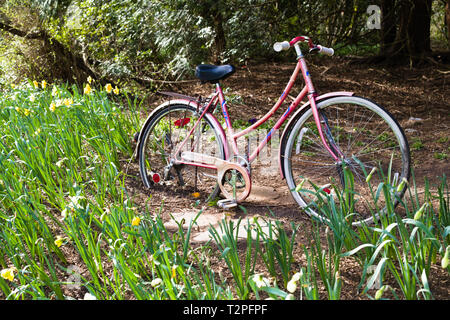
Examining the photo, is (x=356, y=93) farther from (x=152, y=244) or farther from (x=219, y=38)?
(x=152, y=244)

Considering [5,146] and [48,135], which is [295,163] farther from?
[5,146]

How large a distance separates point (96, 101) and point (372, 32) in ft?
13.6

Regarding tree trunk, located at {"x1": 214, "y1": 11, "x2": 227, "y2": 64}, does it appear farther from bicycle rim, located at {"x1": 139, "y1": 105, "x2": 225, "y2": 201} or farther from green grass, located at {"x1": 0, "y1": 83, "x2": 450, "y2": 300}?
bicycle rim, located at {"x1": 139, "y1": 105, "x2": 225, "y2": 201}

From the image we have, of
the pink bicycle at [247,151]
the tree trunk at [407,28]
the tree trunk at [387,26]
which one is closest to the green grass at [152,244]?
the pink bicycle at [247,151]

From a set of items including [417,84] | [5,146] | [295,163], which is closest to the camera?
[5,146]

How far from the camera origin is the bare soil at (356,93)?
8.63 feet

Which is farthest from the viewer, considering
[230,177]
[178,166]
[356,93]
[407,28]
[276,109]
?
[407,28]

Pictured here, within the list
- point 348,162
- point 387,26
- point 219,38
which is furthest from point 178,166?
point 387,26

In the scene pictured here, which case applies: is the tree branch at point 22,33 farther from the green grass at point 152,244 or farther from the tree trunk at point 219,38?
the green grass at point 152,244

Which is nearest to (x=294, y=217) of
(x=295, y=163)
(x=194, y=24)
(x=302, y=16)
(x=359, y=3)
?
(x=295, y=163)

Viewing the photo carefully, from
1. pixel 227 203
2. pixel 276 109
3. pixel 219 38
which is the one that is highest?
pixel 219 38

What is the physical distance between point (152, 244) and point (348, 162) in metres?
1.14

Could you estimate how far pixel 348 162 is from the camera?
257cm

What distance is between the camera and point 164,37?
5191 mm
